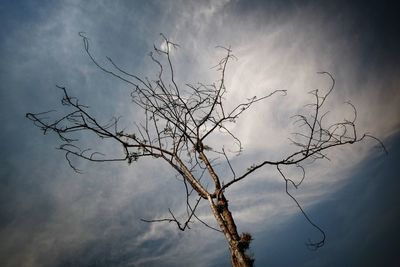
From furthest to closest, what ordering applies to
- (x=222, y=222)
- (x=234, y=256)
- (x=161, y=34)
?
(x=161, y=34), (x=222, y=222), (x=234, y=256)

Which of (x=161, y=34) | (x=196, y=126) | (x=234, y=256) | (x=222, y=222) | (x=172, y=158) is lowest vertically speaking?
(x=234, y=256)

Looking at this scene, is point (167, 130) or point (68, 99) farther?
point (167, 130)

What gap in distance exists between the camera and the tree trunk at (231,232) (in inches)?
117

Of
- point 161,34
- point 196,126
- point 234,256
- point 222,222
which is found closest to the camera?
point 234,256

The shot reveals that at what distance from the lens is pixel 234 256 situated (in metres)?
3.05

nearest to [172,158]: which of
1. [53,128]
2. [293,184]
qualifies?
[53,128]

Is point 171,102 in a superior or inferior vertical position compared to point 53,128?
superior

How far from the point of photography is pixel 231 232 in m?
3.27

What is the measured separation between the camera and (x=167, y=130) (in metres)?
4.69

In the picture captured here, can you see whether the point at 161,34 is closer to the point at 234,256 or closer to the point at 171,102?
the point at 171,102

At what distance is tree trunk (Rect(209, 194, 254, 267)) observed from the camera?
2.97 m

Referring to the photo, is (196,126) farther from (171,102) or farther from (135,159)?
(135,159)

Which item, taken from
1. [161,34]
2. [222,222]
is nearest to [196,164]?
[222,222]

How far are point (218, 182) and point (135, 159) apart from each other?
4.86 ft
